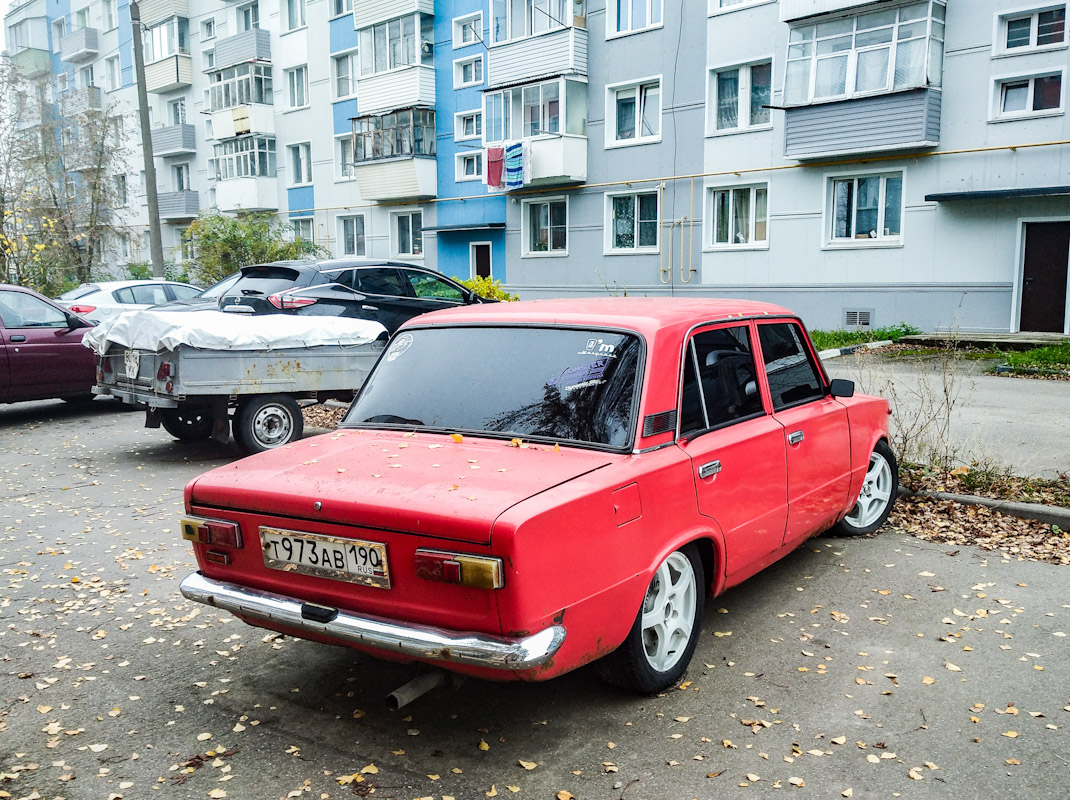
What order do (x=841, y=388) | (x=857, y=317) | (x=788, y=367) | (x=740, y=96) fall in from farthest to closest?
(x=740, y=96), (x=857, y=317), (x=841, y=388), (x=788, y=367)

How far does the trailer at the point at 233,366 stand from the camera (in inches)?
342

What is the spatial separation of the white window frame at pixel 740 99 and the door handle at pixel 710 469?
20876 millimetres

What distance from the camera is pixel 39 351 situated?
A: 38.1ft

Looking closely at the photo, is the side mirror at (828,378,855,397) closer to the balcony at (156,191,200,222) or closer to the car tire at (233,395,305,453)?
the car tire at (233,395,305,453)

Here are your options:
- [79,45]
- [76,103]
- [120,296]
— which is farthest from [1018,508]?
[79,45]

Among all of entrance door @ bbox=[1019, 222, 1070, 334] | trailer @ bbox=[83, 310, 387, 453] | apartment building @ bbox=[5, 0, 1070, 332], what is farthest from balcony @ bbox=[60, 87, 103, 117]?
entrance door @ bbox=[1019, 222, 1070, 334]

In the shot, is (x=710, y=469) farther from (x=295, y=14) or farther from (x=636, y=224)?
(x=295, y=14)

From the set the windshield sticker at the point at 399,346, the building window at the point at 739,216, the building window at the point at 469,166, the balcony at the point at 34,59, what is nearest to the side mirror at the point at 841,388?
the windshield sticker at the point at 399,346

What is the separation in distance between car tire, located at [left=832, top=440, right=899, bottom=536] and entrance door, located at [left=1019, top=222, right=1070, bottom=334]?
1546 centimetres

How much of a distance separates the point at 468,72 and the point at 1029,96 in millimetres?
18113

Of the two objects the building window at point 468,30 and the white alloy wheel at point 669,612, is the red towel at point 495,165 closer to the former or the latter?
the building window at point 468,30

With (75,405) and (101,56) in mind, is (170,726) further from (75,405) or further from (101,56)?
(101,56)

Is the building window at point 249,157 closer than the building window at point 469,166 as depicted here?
No

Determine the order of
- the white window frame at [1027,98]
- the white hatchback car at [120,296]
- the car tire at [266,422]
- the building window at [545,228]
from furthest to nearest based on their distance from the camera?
the building window at [545,228] → the white window frame at [1027,98] → the white hatchback car at [120,296] → the car tire at [266,422]
